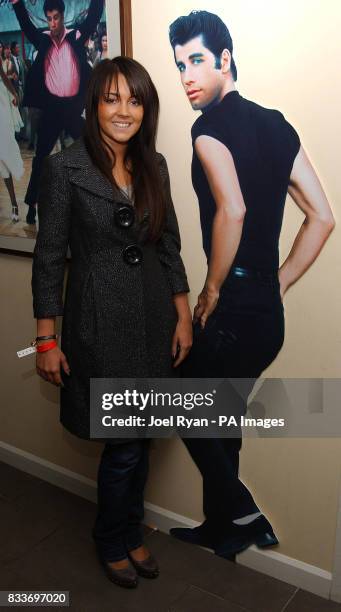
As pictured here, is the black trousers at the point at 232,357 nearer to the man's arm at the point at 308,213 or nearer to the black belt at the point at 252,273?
the black belt at the point at 252,273

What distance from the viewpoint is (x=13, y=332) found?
7.71 ft

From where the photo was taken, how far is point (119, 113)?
1601mm

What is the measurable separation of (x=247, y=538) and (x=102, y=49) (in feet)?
5.30

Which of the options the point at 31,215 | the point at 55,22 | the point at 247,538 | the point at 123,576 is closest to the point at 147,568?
the point at 123,576

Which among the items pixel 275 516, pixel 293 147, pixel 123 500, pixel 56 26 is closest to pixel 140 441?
pixel 123 500

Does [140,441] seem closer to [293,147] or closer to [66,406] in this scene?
[66,406]

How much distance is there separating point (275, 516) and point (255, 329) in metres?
0.62

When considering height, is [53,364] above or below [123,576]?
above

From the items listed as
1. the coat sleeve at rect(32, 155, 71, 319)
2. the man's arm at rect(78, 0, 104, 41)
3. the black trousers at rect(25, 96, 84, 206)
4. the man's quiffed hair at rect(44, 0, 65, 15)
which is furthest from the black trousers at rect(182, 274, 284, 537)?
the man's quiffed hair at rect(44, 0, 65, 15)

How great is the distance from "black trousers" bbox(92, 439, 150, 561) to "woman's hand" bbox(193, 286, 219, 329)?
0.43m

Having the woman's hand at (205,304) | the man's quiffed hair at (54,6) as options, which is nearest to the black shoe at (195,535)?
the woman's hand at (205,304)

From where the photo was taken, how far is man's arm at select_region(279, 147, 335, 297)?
155 cm

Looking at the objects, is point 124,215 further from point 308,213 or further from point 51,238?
point 308,213

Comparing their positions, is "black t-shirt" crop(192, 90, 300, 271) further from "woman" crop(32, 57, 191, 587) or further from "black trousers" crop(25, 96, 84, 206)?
"black trousers" crop(25, 96, 84, 206)
